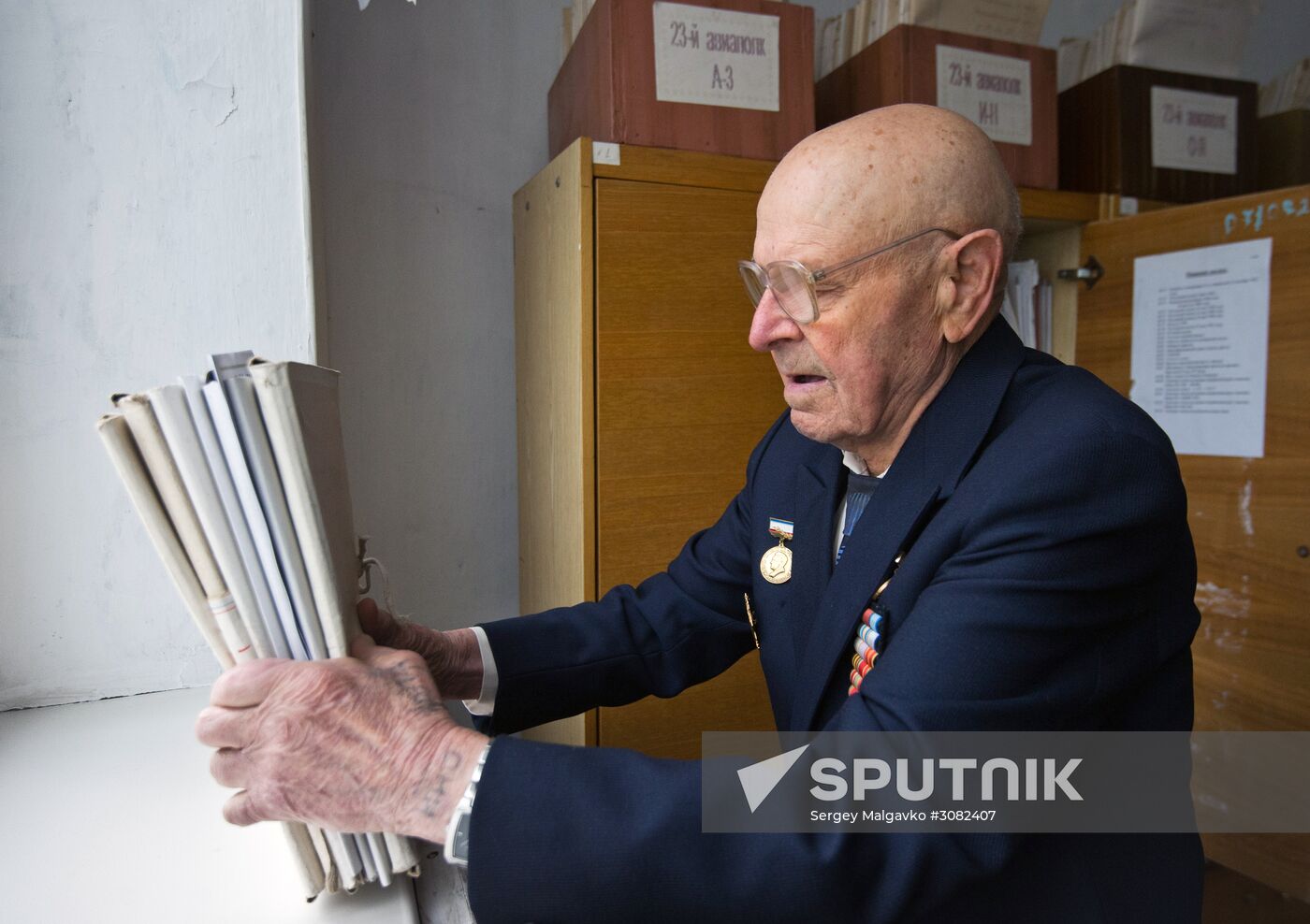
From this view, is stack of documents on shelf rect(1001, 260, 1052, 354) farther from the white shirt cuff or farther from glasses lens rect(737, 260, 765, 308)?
the white shirt cuff

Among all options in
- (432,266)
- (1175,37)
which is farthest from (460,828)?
(1175,37)

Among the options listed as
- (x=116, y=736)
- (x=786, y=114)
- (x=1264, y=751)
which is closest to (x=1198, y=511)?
(x=1264, y=751)

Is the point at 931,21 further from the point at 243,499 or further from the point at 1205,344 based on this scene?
the point at 243,499

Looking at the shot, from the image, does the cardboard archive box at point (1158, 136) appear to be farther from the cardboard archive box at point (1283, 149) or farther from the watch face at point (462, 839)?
the watch face at point (462, 839)

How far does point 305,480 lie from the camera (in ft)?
1.82

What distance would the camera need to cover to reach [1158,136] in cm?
193

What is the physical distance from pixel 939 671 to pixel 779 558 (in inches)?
15.3

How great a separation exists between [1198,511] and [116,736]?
1.94 meters

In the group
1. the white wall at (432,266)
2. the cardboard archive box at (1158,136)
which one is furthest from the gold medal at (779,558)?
the cardboard archive box at (1158,136)

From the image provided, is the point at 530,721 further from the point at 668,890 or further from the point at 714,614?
the point at 668,890

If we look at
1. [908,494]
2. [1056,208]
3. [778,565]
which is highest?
[1056,208]

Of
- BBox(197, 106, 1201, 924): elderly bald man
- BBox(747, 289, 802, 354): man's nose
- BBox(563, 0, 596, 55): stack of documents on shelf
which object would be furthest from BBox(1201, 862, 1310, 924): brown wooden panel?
BBox(563, 0, 596, 55): stack of documents on shelf

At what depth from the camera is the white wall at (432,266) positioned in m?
1.79

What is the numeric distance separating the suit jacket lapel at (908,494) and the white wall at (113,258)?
752mm
